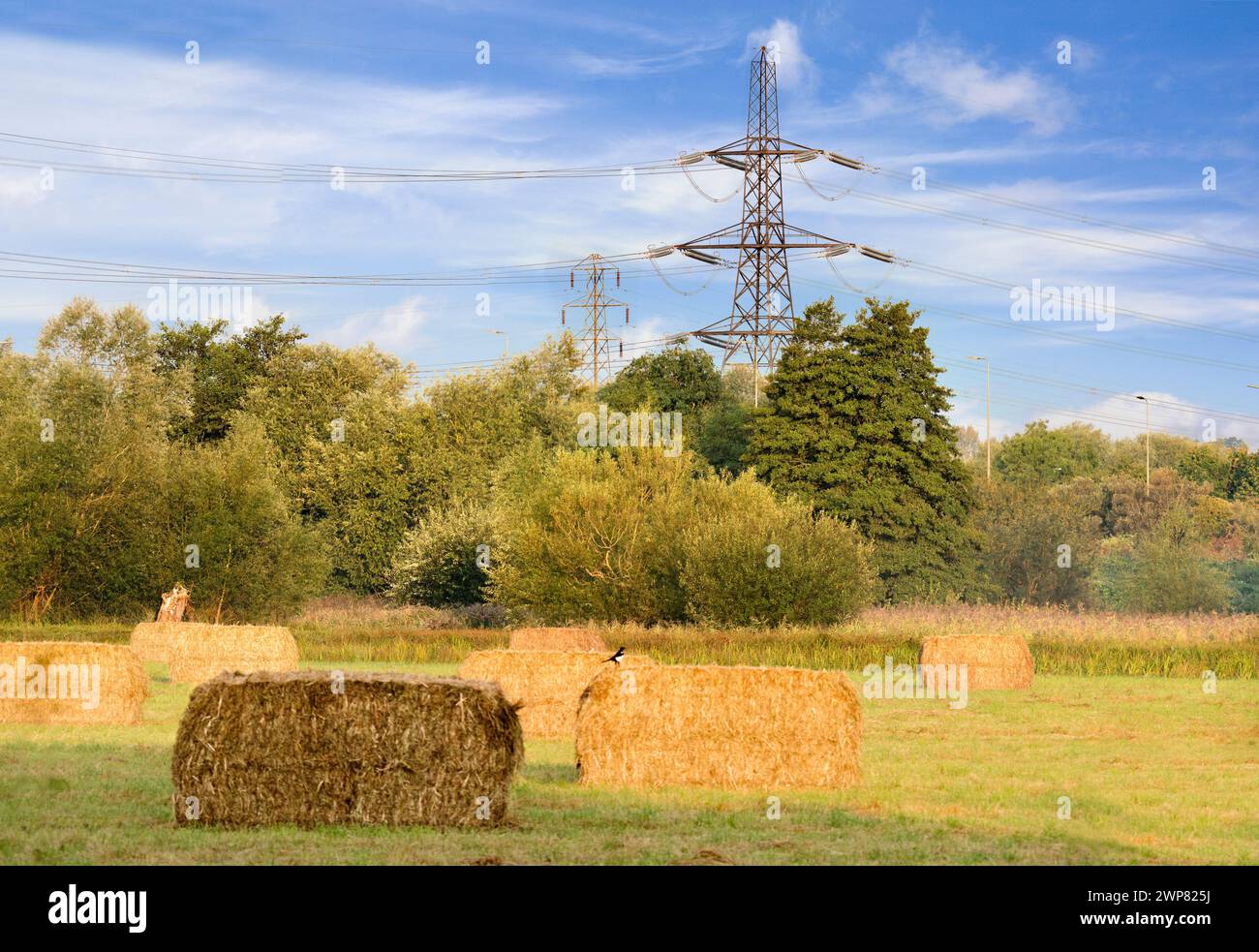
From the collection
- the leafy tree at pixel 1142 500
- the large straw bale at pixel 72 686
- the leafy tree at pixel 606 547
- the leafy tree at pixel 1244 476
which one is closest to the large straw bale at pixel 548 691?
the large straw bale at pixel 72 686

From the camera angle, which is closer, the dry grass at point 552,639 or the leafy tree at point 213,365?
the dry grass at point 552,639

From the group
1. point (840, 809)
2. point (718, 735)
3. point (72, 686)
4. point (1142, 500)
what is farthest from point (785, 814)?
point (1142, 500)

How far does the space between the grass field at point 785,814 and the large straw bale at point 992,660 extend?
1117cm

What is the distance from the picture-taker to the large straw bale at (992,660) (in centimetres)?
3281

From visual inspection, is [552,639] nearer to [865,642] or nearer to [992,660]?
[865,642]

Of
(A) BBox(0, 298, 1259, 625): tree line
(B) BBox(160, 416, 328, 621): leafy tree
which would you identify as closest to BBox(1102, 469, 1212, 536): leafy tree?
(A) BBox(0, 298, 1259, 625): tree line

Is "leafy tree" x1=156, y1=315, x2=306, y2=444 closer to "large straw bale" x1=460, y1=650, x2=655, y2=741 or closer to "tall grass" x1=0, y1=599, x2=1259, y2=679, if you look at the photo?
"tall grass" x1=0, y1=599, x2=1259, y2=679

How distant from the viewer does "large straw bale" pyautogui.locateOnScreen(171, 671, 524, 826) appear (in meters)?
13.0

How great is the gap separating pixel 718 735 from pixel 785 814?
2.19 meters

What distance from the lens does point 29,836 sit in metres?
11.8

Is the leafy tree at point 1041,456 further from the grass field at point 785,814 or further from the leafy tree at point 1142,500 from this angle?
the grass field at point 785,814

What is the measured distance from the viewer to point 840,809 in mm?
14203
